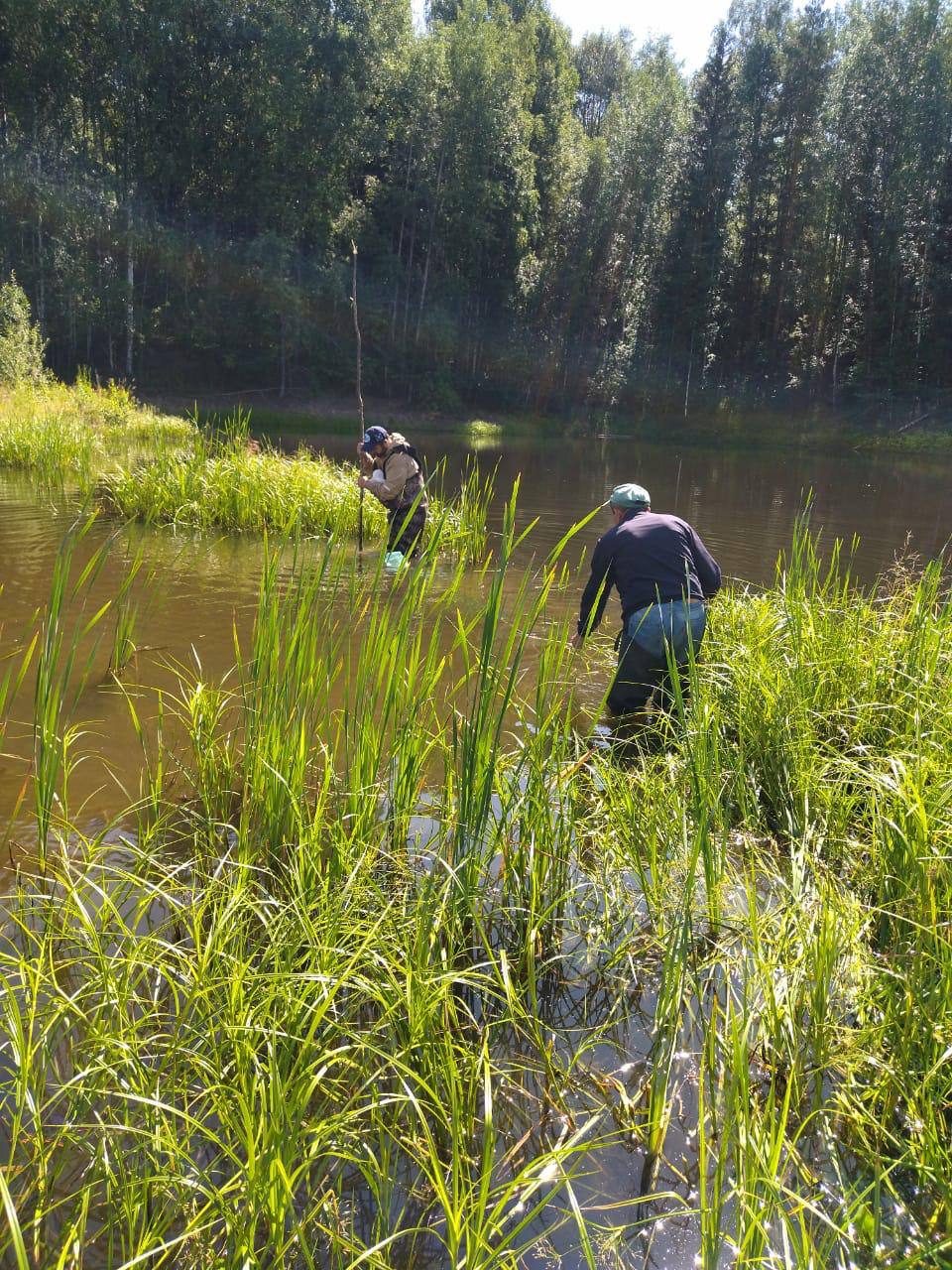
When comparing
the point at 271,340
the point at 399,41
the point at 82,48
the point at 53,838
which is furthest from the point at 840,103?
the point at 53,838

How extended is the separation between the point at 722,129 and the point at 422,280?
15.7 metres

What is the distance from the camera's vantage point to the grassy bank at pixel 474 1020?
1914mm

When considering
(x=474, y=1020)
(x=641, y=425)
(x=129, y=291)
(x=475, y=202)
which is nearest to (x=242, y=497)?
(x=474, y=1020)

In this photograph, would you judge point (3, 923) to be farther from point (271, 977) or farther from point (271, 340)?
point (271, 340)

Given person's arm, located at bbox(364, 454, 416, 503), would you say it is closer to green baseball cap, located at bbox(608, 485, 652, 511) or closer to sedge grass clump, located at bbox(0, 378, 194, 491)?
green baseball cap, located at bbox(608, 485, 652, 511)

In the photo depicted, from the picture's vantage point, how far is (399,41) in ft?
126

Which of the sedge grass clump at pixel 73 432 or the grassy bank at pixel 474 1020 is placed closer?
the grassy bank at pixel 474 1020

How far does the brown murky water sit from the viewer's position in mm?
4945

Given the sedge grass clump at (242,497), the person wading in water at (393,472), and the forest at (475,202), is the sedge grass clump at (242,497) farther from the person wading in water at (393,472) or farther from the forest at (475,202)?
the forest at (475,202)

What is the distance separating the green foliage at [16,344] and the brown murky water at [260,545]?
759 cm

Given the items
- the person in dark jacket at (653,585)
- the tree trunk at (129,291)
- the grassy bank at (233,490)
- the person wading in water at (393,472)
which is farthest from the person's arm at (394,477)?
the tree trunk at (129,291)

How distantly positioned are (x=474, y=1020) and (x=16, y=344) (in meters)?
24.3

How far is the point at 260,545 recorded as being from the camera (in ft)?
33.7

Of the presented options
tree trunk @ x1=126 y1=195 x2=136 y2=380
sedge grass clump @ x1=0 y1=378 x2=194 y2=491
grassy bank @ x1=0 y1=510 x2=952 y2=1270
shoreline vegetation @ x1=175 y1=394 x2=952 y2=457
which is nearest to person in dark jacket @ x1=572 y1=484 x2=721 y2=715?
grassy bank @ x1=0 y1=510 x2=952 y2=1270
